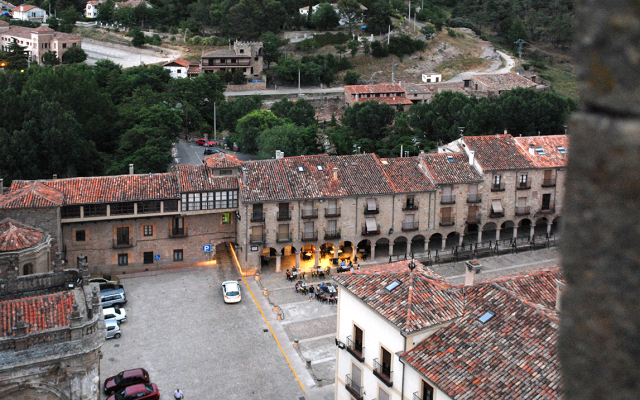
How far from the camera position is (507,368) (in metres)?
24.5

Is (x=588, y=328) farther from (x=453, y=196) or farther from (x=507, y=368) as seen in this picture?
(x=453, y=196)

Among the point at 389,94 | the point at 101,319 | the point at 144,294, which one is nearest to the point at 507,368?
the point at 101,319

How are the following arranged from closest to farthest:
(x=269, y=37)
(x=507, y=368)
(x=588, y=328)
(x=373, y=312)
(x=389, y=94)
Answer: (x=588, y=328) → (x=507, y=368) → (x=373, y=312) → (x=389, y=94) → (x=269, y=37)

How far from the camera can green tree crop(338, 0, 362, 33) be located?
407 feet

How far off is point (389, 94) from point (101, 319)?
244 ft

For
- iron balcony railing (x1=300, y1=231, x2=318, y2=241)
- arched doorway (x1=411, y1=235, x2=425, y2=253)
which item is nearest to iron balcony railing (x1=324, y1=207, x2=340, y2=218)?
iron balcony railing (x1=300, y1=231, x2=318, y2=241)

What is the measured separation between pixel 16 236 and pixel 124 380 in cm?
1194

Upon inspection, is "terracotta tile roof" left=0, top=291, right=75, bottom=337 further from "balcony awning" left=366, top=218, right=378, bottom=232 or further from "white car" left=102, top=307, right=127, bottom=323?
"balcony awning" left=366, top=218, right=378, bottom=232

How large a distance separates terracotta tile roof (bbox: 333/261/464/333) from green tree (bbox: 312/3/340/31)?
319ft

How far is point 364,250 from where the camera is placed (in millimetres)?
55656

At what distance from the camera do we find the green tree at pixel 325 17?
123750 mm

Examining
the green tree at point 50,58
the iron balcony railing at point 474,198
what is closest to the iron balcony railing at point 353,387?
the iron balcony railing at point 474,198

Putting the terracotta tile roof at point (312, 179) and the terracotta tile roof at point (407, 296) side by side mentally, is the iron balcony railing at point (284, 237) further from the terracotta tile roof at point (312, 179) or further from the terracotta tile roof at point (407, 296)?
the terracotta tile roof at point (407, 296)

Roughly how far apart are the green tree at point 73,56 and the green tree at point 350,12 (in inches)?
1720
